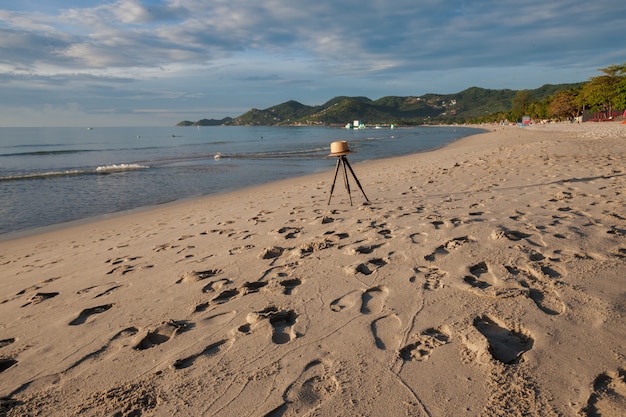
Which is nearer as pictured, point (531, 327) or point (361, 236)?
point (531, 327)

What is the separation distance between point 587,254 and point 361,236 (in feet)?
9.20

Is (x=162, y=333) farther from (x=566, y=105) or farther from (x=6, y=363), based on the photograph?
(x=566, y=105)

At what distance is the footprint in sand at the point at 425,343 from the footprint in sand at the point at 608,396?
92 centimetres

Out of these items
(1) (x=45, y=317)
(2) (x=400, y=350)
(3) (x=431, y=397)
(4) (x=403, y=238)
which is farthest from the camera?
(4) (x=403, y=238)

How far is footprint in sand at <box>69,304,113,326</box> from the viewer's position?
146 inches

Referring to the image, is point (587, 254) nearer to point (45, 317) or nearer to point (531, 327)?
point (531, 327)

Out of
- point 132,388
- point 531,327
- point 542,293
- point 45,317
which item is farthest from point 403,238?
point 45,317

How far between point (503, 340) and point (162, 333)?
9.55 feet

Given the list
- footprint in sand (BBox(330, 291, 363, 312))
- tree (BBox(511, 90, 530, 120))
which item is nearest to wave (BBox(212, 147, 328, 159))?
footprint in sand (BBox(330, 291, 363, 312))

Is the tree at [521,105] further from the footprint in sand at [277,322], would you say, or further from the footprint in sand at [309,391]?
the footprint in sand at [309,391]

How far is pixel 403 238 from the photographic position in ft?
17.1

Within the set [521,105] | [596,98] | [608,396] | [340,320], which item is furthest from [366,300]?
[521,105]

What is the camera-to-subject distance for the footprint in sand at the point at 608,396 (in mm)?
2033

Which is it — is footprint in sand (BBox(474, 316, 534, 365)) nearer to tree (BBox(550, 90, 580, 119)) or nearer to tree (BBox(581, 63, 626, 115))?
tree (BBox(581, 63, 626, 115))
